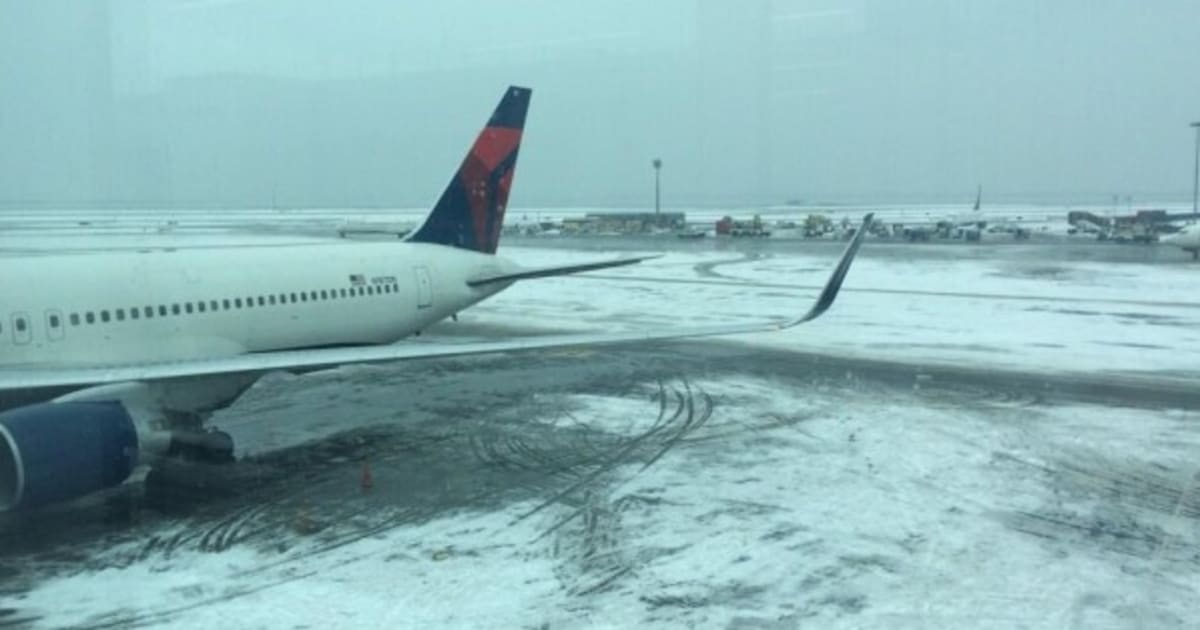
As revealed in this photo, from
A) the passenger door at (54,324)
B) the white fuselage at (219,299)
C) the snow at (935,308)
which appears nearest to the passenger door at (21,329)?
the white fuselage at (219,299)

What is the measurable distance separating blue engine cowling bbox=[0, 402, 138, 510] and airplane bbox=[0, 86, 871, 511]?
0.6 inches

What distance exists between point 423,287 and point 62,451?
914 cm

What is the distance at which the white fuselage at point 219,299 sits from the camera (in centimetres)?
1267

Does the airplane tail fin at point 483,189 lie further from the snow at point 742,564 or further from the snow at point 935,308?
the snow at point 742,564

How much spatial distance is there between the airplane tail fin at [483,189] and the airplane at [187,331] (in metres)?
0.06

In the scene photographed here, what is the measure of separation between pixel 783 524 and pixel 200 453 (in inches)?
282

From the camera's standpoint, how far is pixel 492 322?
27.0 m

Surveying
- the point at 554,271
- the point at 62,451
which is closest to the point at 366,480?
the point at 62,451

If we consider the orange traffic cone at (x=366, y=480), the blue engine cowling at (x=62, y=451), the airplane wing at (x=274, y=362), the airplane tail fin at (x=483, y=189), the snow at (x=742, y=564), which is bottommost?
the snow at (x=742, y=564)

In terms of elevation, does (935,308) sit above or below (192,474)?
above

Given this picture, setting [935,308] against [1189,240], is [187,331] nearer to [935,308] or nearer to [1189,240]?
[935,308]

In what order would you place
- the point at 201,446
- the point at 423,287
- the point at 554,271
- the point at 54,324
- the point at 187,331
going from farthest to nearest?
the point at 423,287, the point at 554,271, the point at 187,331, the point at 54,324, the point at 201,446

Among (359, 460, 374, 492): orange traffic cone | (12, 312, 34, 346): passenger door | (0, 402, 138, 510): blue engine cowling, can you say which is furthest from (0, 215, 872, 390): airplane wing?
(359, 460, 374, 492): orange traffic cone

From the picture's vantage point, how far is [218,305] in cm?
1458
